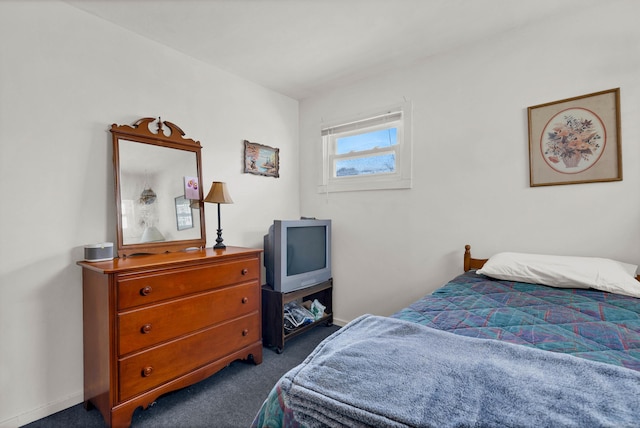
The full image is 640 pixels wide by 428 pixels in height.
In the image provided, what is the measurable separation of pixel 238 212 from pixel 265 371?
142 cm

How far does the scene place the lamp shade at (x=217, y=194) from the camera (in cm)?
242

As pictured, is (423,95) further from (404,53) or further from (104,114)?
(104,114)

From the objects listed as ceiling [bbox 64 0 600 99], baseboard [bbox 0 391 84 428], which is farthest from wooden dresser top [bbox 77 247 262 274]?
ceiling [bbox 64 0 600 99]

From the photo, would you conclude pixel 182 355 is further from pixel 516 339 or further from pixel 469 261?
pixel 469 261

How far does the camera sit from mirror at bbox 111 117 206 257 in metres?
2.07

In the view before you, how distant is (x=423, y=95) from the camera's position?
2625 mm

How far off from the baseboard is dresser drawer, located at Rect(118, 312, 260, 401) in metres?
0.60

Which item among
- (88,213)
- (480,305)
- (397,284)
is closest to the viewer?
(480,305)

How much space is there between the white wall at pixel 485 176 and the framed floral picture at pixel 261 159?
70 cm

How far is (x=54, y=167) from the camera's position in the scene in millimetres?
1835

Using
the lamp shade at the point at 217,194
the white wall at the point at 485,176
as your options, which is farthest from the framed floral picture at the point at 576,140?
the lamp shade at the point at 217,194

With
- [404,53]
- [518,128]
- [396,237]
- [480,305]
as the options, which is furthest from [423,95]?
[480,305]

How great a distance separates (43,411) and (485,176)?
3.34 metres

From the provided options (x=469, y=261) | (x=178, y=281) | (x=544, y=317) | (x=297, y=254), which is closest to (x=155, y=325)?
(x=178, y=281)
